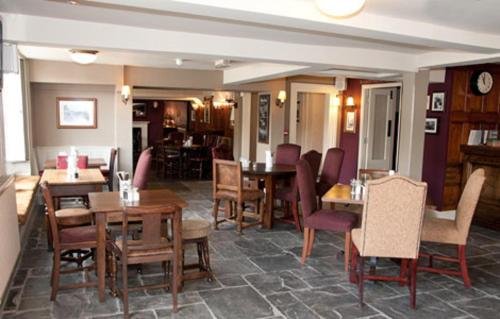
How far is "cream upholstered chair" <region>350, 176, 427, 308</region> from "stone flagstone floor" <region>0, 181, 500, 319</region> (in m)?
0.23

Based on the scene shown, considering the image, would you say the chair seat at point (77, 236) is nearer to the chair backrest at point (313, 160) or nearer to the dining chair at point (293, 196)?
the dining chair at point (293, 196)

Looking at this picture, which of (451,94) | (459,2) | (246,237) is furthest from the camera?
(451,94)

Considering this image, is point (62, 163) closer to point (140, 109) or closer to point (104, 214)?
point (104, 214)

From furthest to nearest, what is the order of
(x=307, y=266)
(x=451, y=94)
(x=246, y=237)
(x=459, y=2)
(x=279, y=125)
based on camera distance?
(x=279, y=125) → (x=451, y=94) → (x=246, y=237) → (x=307, y=266) → (x=459, y=2)

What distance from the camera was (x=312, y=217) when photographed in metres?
4.18

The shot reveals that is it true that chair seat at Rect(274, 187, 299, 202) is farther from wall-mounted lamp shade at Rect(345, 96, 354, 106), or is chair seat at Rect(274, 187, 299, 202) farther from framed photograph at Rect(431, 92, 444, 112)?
wall-mounted lamp shade at Rect(345, 96, 354, 106)

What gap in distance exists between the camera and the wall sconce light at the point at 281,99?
8.42m

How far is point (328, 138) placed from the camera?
9305 mm

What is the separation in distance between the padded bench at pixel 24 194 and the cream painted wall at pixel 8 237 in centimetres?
45

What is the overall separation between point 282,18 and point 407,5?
2.98 ft

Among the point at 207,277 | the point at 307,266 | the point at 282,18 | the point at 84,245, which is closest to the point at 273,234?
the point at 307,266

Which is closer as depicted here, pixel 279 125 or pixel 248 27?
pixel 248 27

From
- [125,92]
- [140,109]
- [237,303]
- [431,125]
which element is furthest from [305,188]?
[140,109]

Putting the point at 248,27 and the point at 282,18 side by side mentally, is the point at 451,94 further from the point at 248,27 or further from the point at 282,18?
the point at 282,18
